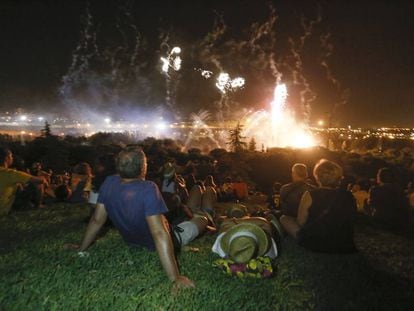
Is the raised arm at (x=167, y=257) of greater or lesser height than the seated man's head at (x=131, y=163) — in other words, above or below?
below

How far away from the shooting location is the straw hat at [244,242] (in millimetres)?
4855

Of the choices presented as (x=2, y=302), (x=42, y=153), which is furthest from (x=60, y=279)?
(x=42, y=153)

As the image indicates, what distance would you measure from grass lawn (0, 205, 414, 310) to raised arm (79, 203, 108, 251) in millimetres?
181

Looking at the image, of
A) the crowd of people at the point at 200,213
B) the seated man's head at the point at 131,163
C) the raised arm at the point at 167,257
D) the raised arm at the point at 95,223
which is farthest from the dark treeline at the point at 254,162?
the raised arm at the point at 167,257

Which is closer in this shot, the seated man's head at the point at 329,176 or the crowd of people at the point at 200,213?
the crowd of people at the point at 200,213

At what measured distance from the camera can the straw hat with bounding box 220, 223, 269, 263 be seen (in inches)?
191

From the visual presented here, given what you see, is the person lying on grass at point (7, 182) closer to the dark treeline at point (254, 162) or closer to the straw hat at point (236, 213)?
the straw hat at point (236, 213)

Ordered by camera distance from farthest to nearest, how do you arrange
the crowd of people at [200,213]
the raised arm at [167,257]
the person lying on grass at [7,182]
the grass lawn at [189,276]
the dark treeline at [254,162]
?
the dark treeline at [254,162] < the person lying on grass at [7,182] < the crowd of people at [200,213] < the raised arm at [167,257] < the grass lawn at [189,276]

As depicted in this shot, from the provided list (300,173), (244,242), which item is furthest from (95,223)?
(300,173)

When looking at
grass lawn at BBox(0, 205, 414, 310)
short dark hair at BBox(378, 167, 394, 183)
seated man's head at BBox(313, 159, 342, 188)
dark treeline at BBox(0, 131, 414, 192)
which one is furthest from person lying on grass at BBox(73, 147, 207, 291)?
dark treeline at BBox(0, 131, 414, 192)

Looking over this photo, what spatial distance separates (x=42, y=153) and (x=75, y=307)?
19.7 m

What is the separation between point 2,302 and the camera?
3902mm

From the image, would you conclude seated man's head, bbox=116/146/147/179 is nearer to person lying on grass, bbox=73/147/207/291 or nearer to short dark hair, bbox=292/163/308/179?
person lying on grass, bbox=73/147/207/291

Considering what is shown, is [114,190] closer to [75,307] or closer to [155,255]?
[155,255]
